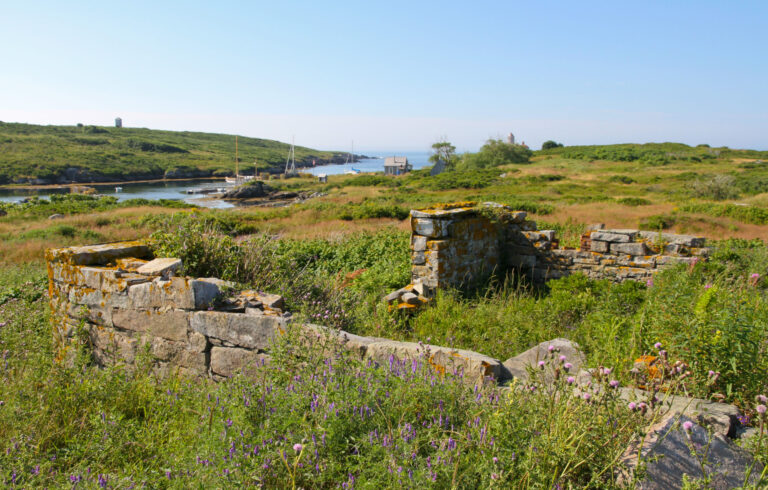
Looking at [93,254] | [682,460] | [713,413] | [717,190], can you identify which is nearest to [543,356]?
[713,413]

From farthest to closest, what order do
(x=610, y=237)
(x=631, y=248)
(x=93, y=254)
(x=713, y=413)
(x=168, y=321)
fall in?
(x=610, y=237) < (x=631, y=248) < (x=93, y=254) < (x=168, y=321) < (x=713, y=413)

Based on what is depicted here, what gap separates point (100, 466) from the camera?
97.8 inches

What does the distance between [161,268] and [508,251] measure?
781cm

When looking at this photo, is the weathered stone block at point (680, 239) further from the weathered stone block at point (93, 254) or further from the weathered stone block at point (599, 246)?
the weathered stone block at point (93, 254)

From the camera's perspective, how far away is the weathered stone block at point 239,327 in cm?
397

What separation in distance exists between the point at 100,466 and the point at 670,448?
3010 mm

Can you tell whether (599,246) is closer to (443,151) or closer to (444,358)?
(444,358)

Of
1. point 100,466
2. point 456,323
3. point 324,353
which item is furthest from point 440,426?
point 456,323

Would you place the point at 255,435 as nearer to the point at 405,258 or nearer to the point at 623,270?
the point at 405,258

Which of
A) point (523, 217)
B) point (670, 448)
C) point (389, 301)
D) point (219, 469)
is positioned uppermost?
point (523, 217)

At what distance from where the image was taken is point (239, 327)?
4117 millimetres

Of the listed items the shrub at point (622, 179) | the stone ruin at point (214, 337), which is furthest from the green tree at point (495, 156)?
the stone ruin at point (214, 337)

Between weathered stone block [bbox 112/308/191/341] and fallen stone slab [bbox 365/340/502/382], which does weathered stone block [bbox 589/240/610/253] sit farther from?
weathered stone block [bbox 112/308/191/341]

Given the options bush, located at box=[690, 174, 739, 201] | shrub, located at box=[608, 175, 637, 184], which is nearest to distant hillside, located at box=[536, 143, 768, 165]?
shrub, located at box=[608, 175, 637, 184]
